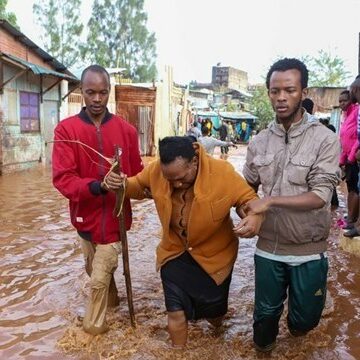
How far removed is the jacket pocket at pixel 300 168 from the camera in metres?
2.79

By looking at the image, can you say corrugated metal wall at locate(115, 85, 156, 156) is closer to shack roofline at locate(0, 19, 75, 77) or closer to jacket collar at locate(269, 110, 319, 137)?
shack roofline at locate(0, 19, 75, 77)

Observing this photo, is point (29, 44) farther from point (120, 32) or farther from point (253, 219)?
point (120, 32)

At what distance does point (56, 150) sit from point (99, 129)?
35cm

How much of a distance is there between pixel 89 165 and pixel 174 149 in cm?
94

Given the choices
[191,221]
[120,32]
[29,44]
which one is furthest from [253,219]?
[120,32]

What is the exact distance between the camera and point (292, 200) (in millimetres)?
2666

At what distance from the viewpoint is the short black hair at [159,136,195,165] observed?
2.90m

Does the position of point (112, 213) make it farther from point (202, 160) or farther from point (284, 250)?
point (284, 250)

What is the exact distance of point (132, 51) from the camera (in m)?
48.7

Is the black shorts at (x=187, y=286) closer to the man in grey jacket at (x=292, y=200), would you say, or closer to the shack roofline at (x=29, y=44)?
the man in grey jacket at (x=292, y=200)

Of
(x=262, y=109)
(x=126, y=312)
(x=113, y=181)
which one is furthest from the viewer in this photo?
(x=262, y=109)

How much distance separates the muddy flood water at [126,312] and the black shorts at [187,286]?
365 millimetres

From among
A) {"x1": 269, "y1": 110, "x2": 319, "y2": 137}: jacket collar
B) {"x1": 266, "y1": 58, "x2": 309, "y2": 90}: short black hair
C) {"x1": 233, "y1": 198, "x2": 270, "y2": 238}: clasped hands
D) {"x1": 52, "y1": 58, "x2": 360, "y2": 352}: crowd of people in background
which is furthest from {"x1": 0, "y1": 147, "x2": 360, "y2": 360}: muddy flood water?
{"x1": 266, "y1": 58, "x2": 309, "y2": 90}: short black hair

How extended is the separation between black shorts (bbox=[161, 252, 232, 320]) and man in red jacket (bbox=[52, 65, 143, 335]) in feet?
1.68
